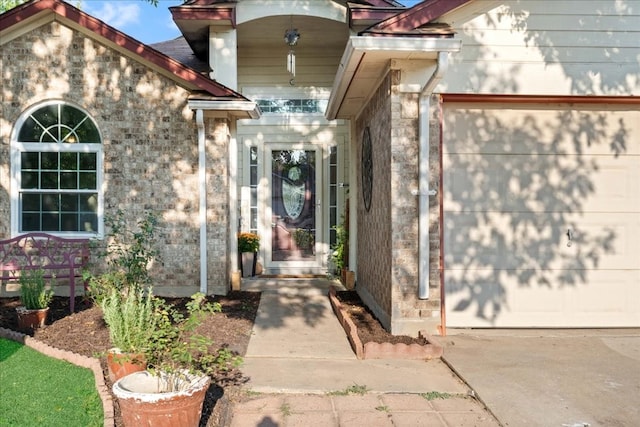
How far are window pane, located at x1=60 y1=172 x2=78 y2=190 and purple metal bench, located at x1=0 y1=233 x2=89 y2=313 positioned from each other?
83cm

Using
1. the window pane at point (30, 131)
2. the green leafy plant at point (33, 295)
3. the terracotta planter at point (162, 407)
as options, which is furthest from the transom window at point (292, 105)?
the terracotta planter at point (162, 407)

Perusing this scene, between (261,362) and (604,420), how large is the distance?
2917 mm

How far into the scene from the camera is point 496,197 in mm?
6035

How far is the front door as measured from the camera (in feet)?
32.0

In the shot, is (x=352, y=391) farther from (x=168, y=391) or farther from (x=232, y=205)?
(x=232, y=205)

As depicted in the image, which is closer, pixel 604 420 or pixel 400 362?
pixel 604 420

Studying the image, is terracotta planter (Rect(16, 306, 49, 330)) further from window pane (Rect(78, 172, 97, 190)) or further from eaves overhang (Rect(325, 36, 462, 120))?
eaves overhang (Rect(325, 36, 462, 120))

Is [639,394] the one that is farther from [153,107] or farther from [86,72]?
[86,72]

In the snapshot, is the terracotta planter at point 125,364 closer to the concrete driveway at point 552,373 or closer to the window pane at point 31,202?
the concrete driveway at point 552,373

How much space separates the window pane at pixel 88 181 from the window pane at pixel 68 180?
91mm

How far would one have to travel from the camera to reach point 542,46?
5789mm

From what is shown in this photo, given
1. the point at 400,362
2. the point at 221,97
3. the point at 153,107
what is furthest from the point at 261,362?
the point at 153,107

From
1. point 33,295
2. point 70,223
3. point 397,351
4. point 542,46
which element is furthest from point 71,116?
point 542,46

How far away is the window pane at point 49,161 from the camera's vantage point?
776cm
